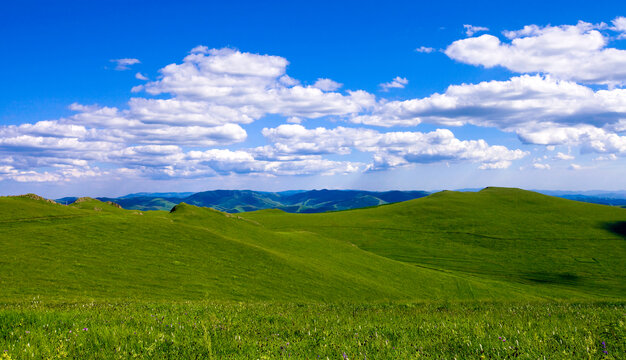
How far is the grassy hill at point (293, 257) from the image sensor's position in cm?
3538

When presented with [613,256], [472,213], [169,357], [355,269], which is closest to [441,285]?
[355,269]

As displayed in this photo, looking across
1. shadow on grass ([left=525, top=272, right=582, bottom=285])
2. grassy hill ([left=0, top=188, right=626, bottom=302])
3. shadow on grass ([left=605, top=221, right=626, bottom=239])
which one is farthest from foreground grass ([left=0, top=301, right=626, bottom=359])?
shadow on grass ([left=605, top=221, right=626, bottom=239])

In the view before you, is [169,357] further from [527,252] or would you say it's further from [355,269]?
[527,252]

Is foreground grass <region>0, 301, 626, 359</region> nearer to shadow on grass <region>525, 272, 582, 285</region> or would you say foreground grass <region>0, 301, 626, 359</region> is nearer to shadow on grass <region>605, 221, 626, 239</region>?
shadow on grass <region>525, 272, 582, 285</region>

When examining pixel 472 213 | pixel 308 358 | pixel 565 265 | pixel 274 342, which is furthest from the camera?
pixel 472 213

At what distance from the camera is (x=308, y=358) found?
7.07 m

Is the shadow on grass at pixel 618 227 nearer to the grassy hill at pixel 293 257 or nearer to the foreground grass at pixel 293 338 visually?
the grassy hill at pixel 293 257

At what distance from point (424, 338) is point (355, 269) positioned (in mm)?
50479

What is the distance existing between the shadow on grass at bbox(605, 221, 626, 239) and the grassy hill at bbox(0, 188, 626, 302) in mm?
597

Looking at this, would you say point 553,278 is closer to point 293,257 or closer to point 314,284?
point 293,257

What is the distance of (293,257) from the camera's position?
54938mm

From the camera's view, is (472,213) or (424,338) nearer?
Result: (424,338)

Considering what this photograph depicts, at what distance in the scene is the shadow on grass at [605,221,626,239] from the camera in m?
109

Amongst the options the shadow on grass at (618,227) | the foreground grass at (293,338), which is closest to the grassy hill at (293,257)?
the shadow on grass at (618,227)
